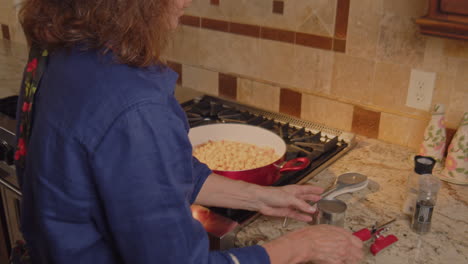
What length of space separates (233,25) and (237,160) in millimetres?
688

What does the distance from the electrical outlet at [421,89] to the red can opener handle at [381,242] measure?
1.91 feet

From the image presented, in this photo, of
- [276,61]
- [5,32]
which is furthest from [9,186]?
[5,32]

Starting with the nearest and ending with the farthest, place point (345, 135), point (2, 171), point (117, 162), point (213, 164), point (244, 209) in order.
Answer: point (117, 162), point (244, 209), point (213, 164), point (345, 135), point (2, 171)

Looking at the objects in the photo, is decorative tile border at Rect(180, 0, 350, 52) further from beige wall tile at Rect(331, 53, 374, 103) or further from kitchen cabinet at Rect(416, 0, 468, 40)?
kitchen cabinet at Rect(416, 0, 468, 40)

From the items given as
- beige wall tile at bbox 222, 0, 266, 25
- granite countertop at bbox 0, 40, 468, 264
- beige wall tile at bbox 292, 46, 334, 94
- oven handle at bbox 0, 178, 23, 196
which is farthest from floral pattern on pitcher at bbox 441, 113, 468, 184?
oven handle at bbox 0, 178, 23, 196

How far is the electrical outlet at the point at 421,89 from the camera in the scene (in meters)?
1.48

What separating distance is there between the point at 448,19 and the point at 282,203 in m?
0.63

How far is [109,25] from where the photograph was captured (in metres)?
0.76

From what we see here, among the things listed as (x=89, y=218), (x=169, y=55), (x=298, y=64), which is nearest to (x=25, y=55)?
(x=169, y=55)

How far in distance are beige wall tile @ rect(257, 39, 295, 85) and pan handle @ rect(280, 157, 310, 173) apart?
1.62 feet

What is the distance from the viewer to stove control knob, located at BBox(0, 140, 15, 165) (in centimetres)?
163

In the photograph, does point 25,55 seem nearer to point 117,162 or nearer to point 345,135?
point 345,135

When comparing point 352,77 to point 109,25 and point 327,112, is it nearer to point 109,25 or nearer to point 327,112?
point 327,112

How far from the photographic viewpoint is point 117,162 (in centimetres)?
73
